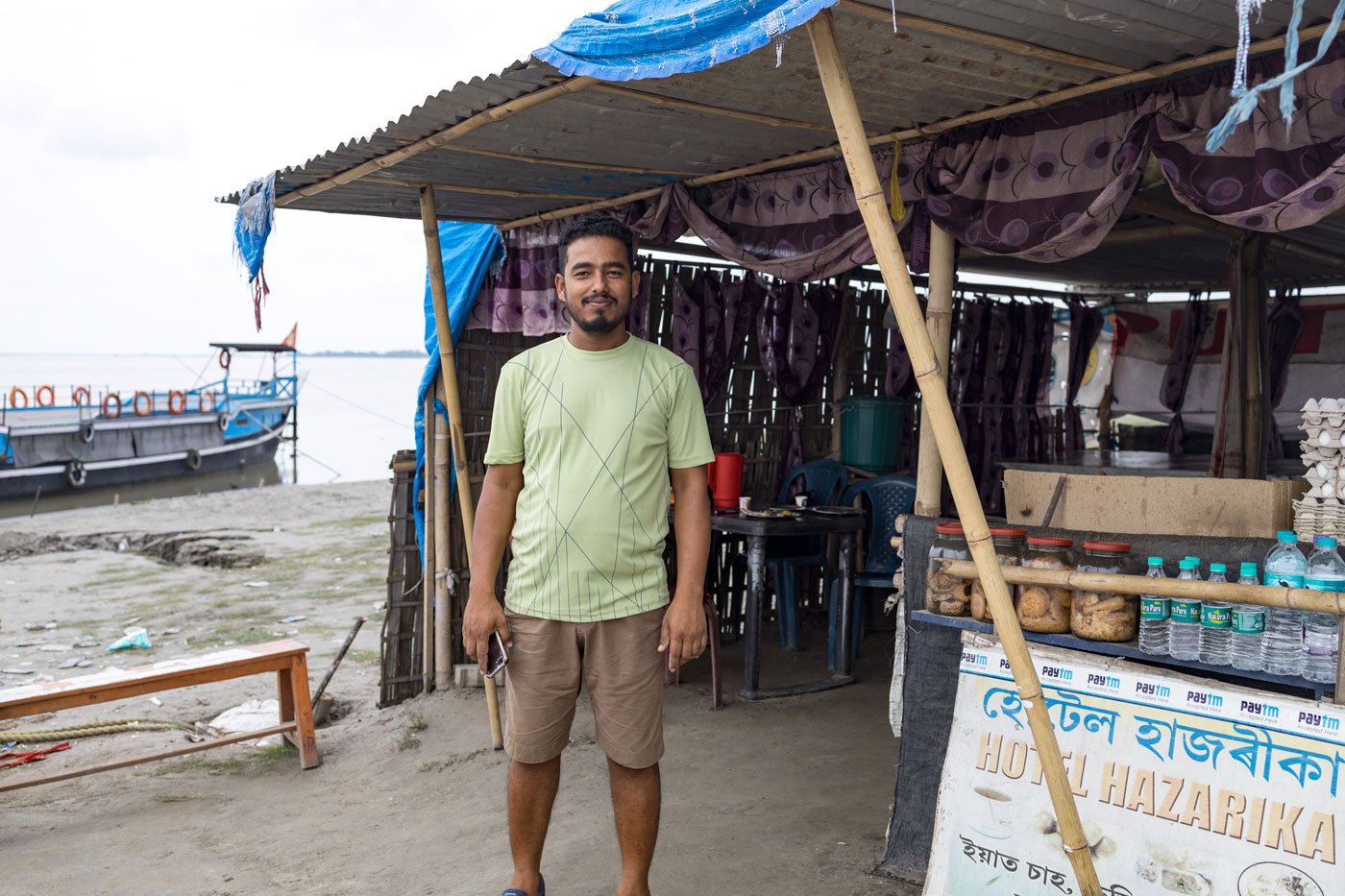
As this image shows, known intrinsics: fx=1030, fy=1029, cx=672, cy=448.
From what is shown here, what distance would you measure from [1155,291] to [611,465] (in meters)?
8.33

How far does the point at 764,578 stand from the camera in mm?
5211

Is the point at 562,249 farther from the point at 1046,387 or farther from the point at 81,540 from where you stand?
the point at 81,540

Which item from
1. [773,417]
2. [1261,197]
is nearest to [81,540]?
[773,417]

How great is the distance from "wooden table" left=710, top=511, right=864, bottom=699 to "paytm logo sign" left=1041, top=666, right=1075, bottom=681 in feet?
7.76

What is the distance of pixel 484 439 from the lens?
5.99 meters

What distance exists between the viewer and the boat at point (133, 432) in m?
21.1

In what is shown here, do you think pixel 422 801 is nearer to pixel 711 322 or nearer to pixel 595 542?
pixel 595 542

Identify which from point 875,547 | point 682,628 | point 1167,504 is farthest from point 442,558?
point 1167,504

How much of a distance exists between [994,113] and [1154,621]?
76.1 inches

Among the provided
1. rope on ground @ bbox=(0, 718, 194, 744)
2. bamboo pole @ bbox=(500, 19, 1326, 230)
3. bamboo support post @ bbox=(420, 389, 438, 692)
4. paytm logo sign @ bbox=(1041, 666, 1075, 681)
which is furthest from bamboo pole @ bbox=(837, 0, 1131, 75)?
rope on ground @ bbox=(0, 718, 194, 744)

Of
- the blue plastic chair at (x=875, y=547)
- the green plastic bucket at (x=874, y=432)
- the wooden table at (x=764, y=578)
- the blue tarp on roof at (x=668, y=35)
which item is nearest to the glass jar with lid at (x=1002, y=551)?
the blue tarp on roof at (x=668, y=35)

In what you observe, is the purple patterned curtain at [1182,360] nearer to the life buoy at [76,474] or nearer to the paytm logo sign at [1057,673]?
the paytm logo sign at [1057,673]

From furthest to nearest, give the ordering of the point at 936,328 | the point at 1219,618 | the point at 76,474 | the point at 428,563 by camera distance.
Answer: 1. the point at 76,474
2. the point at 428,563
3. the point at 936,328
4. the point at 1219,618

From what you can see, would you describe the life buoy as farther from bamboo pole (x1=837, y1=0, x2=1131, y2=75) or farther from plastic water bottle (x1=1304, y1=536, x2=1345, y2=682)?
plastic water bottle (x1=1304, y1=536, x2=1345, y2=682)
